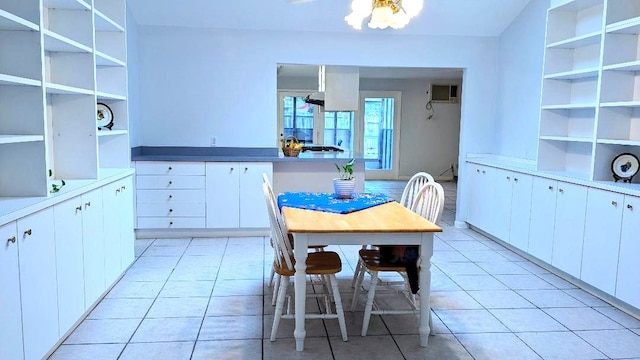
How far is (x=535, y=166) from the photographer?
14.8 feet

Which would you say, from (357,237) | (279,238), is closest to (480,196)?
(357,237)

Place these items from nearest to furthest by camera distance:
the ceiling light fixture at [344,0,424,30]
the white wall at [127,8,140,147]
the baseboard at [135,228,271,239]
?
1. the ceiling light fixture at [344,0,424,30]
2. the white wall at [127,8,140,147]
3. the baseboard at [135,228,271,239]

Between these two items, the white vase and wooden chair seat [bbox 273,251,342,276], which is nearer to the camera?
wooden chair seat [bbox 273,251,342,276]

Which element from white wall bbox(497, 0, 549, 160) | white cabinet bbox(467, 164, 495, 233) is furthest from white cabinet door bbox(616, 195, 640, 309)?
white cabinet bbox(467, 164, 495, 233)

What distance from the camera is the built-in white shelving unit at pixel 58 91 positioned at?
93.0 inches

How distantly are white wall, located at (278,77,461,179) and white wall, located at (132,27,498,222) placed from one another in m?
4.66

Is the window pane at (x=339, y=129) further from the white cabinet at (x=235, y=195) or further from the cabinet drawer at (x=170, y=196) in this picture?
the cabinet drawer at (x=170, y=196)

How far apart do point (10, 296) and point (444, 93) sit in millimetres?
9326

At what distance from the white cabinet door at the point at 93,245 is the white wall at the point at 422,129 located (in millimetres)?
7548

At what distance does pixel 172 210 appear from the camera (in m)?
4.98

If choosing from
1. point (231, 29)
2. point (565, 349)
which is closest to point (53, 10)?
point (231, 29)

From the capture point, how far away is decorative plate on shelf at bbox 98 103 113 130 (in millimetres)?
3850

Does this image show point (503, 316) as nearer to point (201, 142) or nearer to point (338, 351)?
point (338, 351)

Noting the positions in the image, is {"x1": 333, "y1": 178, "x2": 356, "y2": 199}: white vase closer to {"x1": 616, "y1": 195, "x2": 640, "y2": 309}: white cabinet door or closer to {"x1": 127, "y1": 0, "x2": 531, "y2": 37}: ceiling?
{"x1": 616, "y1": 195, "x2": 640, "y2": 309}: white cabinet door
